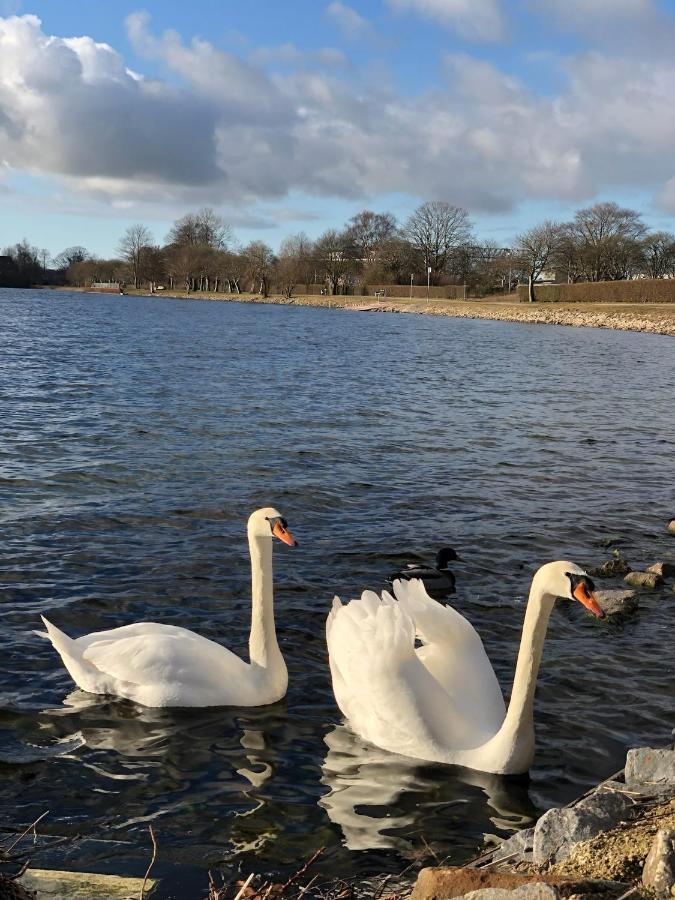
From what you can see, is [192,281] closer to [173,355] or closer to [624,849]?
[173,355]

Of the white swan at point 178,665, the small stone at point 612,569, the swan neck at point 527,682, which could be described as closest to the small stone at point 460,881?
the swan neck at point 527,682

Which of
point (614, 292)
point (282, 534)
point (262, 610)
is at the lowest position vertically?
point (262, 610)

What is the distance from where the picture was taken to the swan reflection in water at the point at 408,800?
467 cm

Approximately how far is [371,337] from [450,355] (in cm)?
1231

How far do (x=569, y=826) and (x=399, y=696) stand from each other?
1778 mm

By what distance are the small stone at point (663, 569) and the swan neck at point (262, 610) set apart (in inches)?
174

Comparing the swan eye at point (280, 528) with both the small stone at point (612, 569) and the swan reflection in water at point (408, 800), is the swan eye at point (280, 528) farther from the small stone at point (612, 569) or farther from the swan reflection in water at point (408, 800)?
the small stone at point (612, 569)

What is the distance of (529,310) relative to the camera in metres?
75.0

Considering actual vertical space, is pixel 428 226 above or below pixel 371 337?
above

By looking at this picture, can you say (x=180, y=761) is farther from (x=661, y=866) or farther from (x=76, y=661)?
(x=661, y=866)

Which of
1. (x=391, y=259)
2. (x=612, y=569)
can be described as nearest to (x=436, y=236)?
(x=391, y=259)

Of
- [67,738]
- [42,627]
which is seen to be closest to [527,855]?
[67,738]

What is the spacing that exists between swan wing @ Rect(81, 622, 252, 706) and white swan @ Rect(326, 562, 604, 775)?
83 centimetres

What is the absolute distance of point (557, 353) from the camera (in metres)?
39.8
